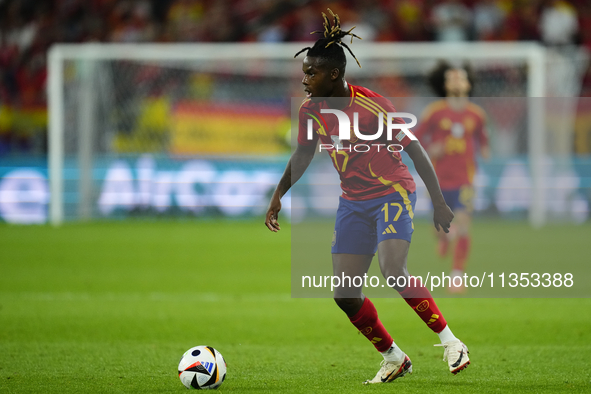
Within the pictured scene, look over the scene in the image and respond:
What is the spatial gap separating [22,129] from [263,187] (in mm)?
5541

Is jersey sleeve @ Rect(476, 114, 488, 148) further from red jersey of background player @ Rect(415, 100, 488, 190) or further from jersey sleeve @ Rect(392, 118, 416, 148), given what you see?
jersey sleeve @ Rect(392, 118, 416, 148)

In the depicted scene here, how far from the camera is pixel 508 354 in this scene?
225 inches

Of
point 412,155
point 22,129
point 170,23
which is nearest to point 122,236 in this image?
point 22,129

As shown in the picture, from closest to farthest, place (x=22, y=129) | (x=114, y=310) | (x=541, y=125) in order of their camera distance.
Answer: (x=114, y=310) < (x=541, y=125) < (x=22, y=129)

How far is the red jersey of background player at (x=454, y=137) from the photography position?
28.2 ft

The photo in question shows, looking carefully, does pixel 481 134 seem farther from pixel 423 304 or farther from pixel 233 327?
pixel 423 304

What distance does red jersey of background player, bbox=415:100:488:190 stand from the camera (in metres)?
8.61

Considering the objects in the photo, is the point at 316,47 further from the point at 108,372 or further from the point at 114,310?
the point at 114,310

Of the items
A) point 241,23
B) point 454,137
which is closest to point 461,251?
point 454,137

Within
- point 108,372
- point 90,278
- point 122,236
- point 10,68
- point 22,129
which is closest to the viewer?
point 108,372

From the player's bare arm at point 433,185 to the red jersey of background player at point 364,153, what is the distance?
105 mm

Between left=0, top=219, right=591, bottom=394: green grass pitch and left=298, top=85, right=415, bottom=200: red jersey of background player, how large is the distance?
3.60 ft

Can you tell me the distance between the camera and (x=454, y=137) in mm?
8812

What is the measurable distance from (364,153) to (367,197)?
243mm
